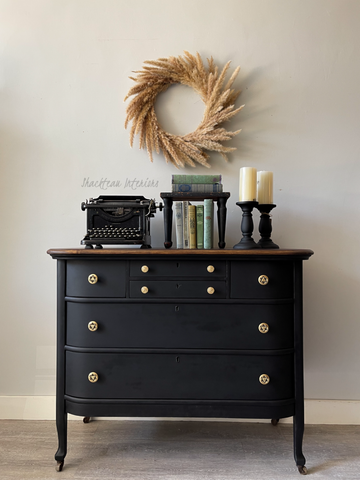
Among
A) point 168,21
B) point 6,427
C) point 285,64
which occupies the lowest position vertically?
point 6,427

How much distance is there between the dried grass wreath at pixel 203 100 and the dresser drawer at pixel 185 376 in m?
1.23

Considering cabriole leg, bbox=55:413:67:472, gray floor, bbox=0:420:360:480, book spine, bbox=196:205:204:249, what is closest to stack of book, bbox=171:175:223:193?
book spine, bbox=196:205:204:249

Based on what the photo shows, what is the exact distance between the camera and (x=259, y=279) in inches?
65.7

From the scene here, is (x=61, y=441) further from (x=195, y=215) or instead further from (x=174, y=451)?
(x=195, y=215)

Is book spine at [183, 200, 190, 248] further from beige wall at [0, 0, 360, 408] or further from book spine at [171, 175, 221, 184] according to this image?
beige wall at [0, 0, 360, 408]

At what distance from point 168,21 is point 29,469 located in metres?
2.74

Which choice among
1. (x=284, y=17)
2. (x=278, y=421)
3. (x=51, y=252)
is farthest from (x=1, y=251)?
(x=284, y=17)

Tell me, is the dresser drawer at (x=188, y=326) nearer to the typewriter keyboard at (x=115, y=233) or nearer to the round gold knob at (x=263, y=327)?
the round gold knob at (x=263, y=327)

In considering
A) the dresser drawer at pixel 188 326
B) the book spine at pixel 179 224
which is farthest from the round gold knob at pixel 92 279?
the book spine at pixel 179 224

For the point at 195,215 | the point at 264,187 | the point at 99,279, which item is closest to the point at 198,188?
the point at 195,215

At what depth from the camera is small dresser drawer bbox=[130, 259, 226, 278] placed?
66.3 inches

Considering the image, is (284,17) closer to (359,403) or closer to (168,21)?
(168,21)

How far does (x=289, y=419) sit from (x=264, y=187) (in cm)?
149

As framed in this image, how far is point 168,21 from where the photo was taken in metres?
2.28
